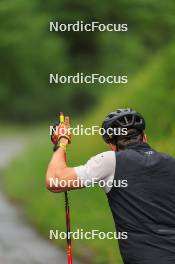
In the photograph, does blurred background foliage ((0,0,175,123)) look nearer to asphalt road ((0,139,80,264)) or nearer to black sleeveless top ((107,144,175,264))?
asphalt road ((0,139,80,264))

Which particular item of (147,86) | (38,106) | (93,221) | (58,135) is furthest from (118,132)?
(38,106)

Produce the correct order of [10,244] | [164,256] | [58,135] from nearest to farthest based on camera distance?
[164,256]
[58,135]
[10,244]

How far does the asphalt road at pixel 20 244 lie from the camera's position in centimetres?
1057

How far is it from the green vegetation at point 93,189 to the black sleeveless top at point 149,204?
458cm

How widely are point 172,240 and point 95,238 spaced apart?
20.5 feet

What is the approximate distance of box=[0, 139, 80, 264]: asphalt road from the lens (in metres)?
10.6

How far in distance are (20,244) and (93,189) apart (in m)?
2.22

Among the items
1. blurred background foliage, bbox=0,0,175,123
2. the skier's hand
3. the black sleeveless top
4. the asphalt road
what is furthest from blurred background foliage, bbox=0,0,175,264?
the black sleeveless top

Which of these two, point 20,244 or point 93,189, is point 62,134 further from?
point 93,189

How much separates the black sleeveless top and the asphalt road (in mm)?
5451

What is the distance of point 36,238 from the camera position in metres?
12.6

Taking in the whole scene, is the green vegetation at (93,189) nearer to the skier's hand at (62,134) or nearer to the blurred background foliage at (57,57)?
the blurred background foliage at (57,57)

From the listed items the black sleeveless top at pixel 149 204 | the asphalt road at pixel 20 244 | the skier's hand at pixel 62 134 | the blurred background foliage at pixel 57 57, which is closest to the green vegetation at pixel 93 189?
the asphalt road at pixel 20 244

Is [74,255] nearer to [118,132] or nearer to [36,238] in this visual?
[36,238]
